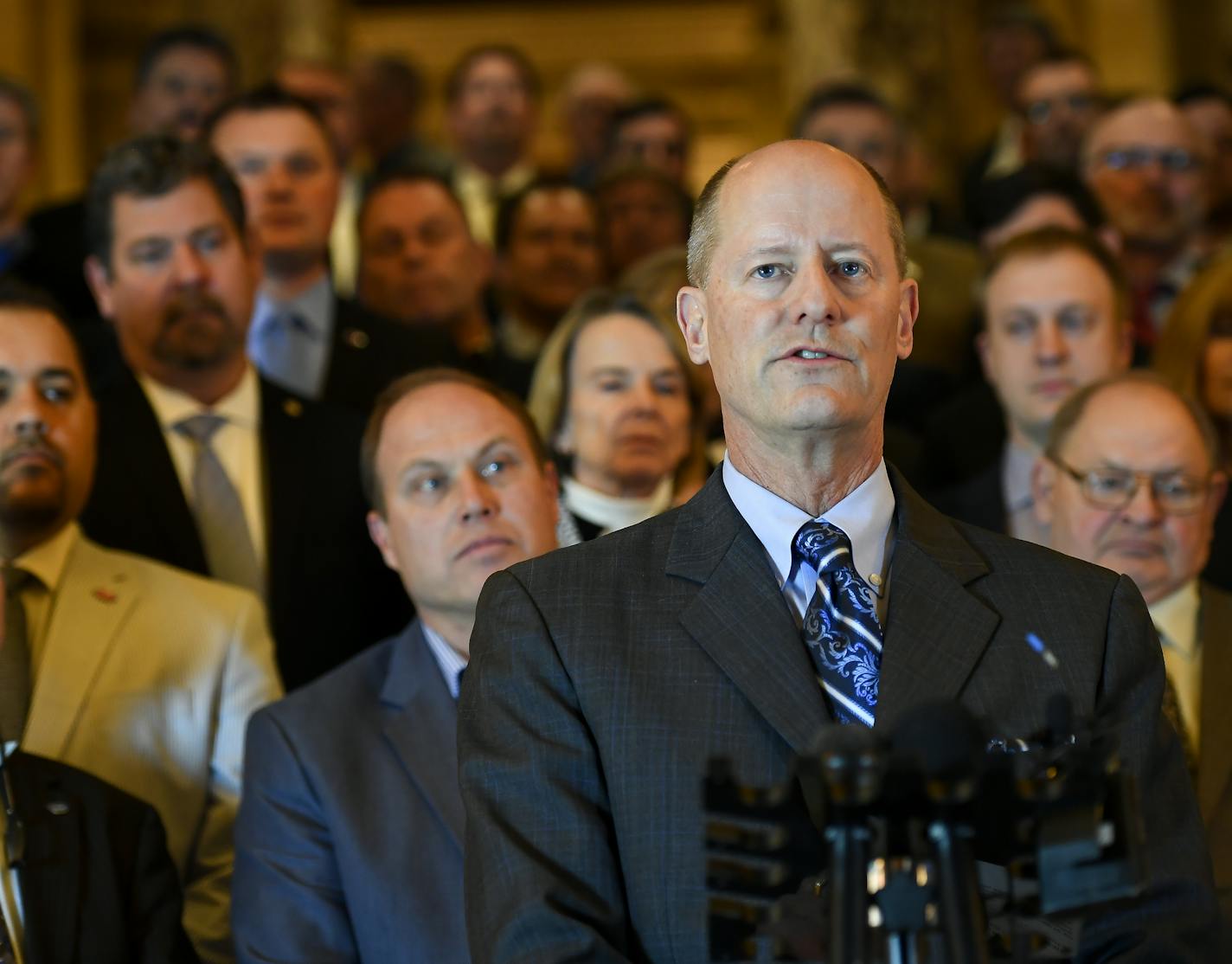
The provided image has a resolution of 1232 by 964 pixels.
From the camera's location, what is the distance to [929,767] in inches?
72.3

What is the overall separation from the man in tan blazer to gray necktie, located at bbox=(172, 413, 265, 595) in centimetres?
43

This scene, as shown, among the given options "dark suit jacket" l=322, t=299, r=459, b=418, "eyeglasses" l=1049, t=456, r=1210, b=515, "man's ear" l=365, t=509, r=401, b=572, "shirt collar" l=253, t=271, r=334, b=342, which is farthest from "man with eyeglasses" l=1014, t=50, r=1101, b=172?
"man's ear" l=365, t=509, r=401, b=572

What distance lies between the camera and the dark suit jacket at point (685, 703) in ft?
7.37

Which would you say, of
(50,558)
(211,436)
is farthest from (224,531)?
(50,558)

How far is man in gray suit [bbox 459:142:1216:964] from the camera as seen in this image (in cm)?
226

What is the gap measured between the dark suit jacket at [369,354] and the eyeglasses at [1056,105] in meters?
2.87

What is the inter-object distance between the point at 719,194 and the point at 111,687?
190 cm

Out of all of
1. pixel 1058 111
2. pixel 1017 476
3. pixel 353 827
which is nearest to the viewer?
pixel 353 827

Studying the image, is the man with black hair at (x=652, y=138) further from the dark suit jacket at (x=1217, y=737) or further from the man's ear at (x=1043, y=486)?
the dark suit jacket at (x=1217, y=737)

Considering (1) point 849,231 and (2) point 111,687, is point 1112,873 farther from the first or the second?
(2) point 111,687

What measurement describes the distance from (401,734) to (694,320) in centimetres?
124

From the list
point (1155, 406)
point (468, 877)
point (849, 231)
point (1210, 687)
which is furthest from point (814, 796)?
point (1155, 406)

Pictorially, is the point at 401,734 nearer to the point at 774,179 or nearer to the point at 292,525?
the point at 292,525

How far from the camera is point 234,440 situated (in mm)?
4605
